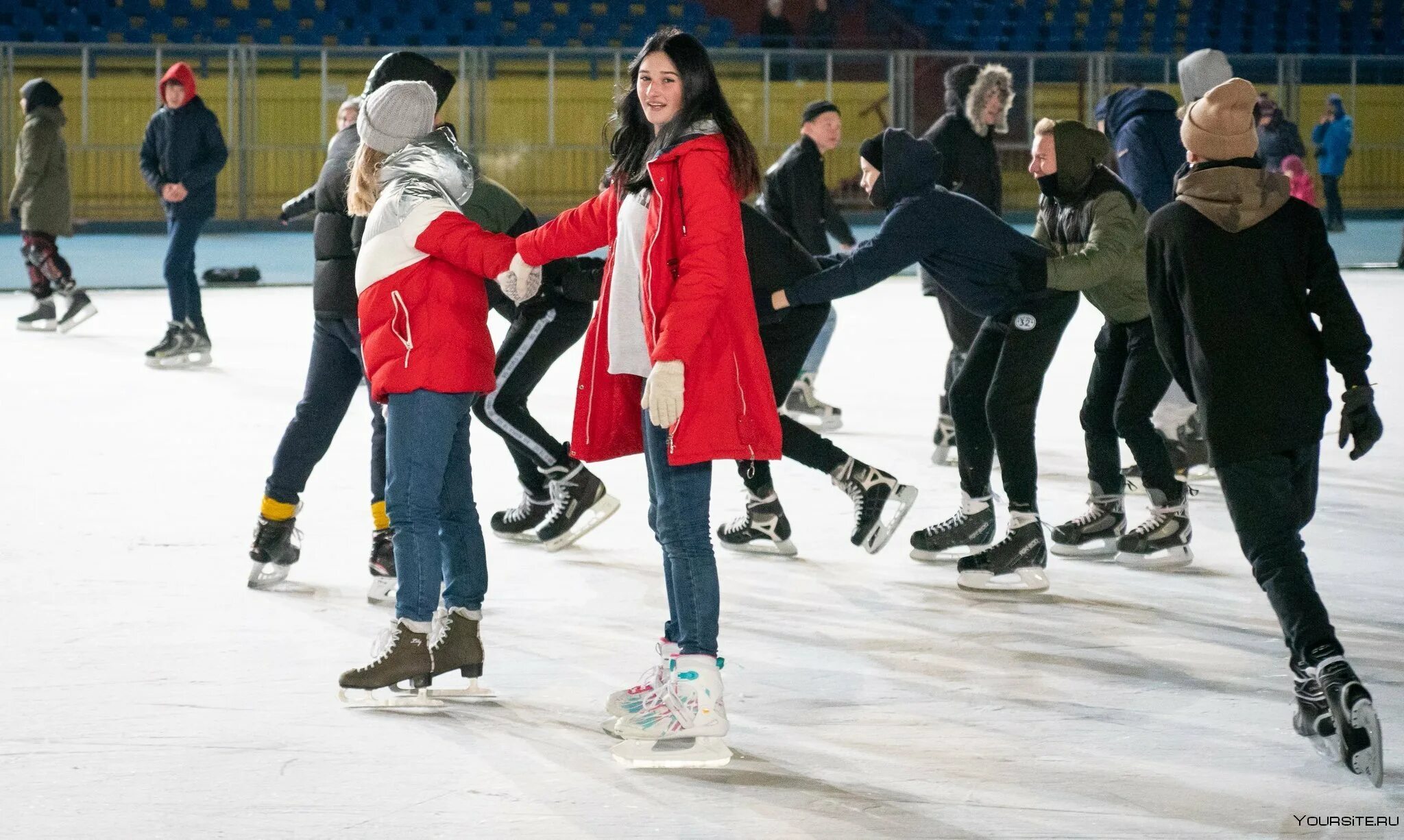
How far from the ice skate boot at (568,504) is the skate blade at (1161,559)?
1740 millimetres

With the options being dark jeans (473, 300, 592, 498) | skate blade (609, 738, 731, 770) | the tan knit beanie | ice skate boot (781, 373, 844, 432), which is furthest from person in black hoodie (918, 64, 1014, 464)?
skate blade (609, 738, 731, 770)

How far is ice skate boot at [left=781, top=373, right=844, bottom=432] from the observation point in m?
8.43

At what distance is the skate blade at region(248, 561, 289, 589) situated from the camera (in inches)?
209

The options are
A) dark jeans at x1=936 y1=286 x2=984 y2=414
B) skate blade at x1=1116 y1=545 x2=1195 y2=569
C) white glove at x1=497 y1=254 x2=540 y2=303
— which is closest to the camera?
white glove at x1=497 y1=254 x2=540 y2=303

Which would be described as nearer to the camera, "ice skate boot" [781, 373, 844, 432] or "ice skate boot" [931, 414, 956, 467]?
"ice skate boot" [931, 414, 956, 467]

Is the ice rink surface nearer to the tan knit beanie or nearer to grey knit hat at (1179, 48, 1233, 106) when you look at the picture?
the tan knit beanie

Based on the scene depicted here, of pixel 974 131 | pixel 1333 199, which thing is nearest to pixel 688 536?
pixel 974 131

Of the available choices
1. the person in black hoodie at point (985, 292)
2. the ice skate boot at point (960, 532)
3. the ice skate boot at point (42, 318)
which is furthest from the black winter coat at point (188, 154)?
the ice skate boot at point (960, 532)

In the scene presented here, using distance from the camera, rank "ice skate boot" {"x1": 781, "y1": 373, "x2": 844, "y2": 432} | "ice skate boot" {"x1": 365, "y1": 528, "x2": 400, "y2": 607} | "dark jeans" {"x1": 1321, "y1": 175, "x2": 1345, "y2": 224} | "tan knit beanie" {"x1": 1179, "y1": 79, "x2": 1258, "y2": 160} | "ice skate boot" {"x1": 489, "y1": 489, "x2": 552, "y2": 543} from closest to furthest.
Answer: "tan knit beanie" {"x1": 1179, "y1": 79, "x2": 1258, "y2": 160} → "ice skate boot" {"x1": 365, "y1": 528, "x2": 400, "y2": 607} → "ice skate boot" {"x1": 489, "y1": 489, "x2": 552, "y2": 543} → "ice skate boot" {"x1": 781, "y1": 373, "x2": 844, "y2": 432} → "dark jeans" {"x1": 1321, "y1": 175, "x2": 1345, "y2": 224}

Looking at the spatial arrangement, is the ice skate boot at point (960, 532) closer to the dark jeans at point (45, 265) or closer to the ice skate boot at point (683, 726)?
the ice skate boot at point (683, 726)

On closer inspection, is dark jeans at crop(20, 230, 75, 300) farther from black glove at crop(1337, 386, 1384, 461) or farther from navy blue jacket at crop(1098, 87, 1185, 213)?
black glove at crop(1337, 386, 1384, 461)

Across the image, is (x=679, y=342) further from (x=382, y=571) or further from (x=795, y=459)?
(x=795, y=459)

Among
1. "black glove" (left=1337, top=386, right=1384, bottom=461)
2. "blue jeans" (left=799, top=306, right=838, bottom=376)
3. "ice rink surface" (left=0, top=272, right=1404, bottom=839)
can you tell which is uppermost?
"black glove" (left=1337, top=386, right=1384, bottom=461)

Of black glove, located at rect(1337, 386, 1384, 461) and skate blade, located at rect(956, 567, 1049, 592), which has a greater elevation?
black glove, located at rect(1337, 386, 1384, 461)
